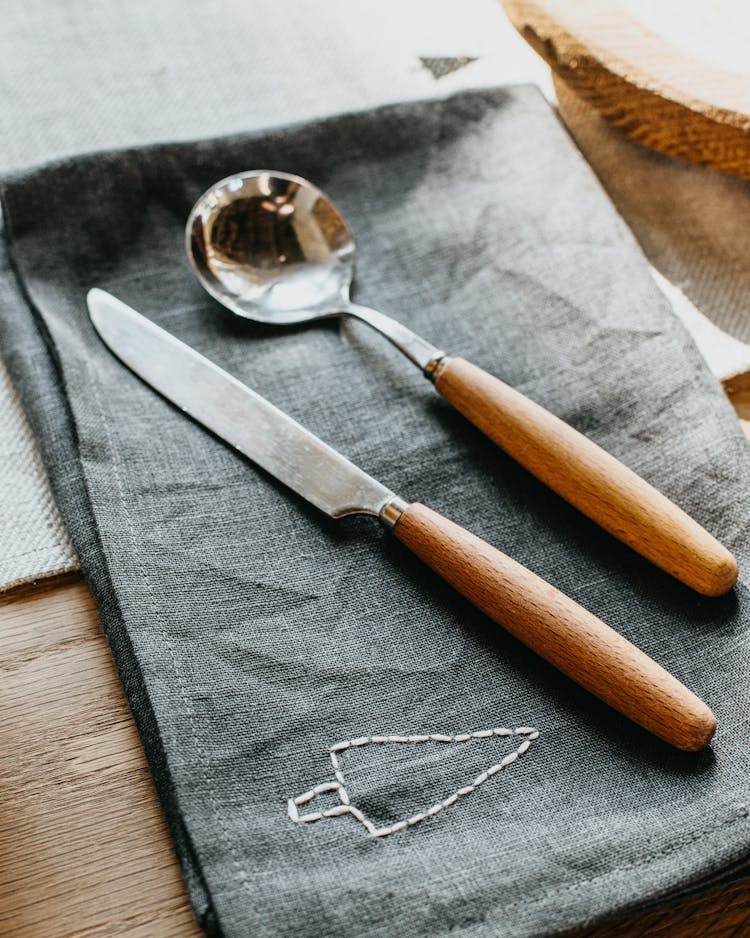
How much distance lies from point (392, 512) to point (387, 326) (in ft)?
0.55

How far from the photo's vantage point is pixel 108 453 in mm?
588

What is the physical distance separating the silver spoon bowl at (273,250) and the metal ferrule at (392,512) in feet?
→ 0.55

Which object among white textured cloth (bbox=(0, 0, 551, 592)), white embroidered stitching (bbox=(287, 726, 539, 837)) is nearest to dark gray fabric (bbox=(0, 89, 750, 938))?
white embroidered stitching (bbox=(287, 726, 539, 837))

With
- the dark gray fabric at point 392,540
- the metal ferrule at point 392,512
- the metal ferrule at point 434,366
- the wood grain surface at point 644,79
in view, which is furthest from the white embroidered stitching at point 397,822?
the wood grain surface at point 644,79

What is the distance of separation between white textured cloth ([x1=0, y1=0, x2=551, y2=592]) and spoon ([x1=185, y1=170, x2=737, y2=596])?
0.15m

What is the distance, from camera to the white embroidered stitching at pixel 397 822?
469mm

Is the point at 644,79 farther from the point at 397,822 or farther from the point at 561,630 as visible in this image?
the point at 397,822

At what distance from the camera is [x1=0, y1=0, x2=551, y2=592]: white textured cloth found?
2.71 feet

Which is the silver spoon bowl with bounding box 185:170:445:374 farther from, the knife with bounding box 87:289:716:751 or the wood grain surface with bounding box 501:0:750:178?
the wood grain surface with bounding box 501:0:750:178

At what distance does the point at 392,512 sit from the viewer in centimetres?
56

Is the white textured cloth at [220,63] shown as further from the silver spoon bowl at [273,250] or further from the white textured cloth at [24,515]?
the white textured cloth at [24,515]

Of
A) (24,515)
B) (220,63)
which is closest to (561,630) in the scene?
(24,515)

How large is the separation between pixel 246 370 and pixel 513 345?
0.19 m

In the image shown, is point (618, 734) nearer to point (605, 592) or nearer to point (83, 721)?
point (605, 592)
